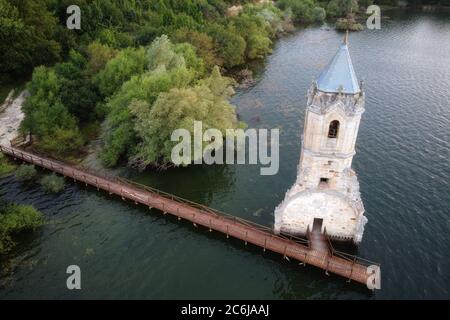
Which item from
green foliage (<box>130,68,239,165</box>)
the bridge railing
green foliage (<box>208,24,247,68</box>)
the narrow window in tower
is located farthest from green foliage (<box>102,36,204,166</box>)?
green foliage (<box>208,24,247,68</box>)

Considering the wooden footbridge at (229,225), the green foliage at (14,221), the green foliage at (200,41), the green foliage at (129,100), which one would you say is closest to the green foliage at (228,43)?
the green foliage at (200,41)

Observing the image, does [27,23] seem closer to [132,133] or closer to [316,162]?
[132,133]

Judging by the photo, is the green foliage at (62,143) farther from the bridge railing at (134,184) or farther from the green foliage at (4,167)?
the green foliage at (4,167)

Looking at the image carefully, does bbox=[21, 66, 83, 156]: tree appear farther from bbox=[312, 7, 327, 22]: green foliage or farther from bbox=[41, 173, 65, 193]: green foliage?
bbox=[312, 7, 327, 22]: green foliage

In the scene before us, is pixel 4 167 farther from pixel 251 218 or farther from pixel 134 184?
pixel 251 218

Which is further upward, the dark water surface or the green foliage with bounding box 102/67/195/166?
the green foliage with bounding box 102/67/195/166

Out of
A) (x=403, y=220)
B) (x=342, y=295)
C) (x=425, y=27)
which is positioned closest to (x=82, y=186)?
(x=342, y=295)

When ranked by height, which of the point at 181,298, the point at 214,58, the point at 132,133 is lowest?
the point at 181,298
